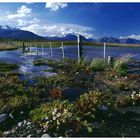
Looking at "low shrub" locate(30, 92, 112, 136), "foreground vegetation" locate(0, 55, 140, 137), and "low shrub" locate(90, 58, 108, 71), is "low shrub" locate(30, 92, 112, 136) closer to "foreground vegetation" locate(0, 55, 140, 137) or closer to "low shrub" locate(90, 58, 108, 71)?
"foreground vegetation" locate(0, 55, 140, 137)

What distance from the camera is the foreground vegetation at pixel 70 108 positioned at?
29.1 feet

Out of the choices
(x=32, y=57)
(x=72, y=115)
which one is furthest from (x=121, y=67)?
(x=32, y=57)

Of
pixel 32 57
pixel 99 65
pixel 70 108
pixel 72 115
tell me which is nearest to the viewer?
pixel 72 115

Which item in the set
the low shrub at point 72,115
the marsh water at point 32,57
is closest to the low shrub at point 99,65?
the marsh water at point 32,57

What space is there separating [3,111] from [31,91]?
7.85 feet

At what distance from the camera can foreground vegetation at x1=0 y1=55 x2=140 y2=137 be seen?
350 inches

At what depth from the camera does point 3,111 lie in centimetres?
1059

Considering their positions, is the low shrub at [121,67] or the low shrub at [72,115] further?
the low shrub at [121,67]

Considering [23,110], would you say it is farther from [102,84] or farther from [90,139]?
[102,84]

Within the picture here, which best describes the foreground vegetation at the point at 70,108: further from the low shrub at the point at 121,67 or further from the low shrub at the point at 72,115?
the low shrub at the point at 121,67

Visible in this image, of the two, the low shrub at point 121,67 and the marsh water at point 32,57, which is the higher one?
the low shrub at point 121,67

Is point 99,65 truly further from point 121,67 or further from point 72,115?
point 72,115

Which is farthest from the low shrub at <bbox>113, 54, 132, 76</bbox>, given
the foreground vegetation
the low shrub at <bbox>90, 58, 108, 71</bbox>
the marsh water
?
the marsh water

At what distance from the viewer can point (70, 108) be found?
966 cm
